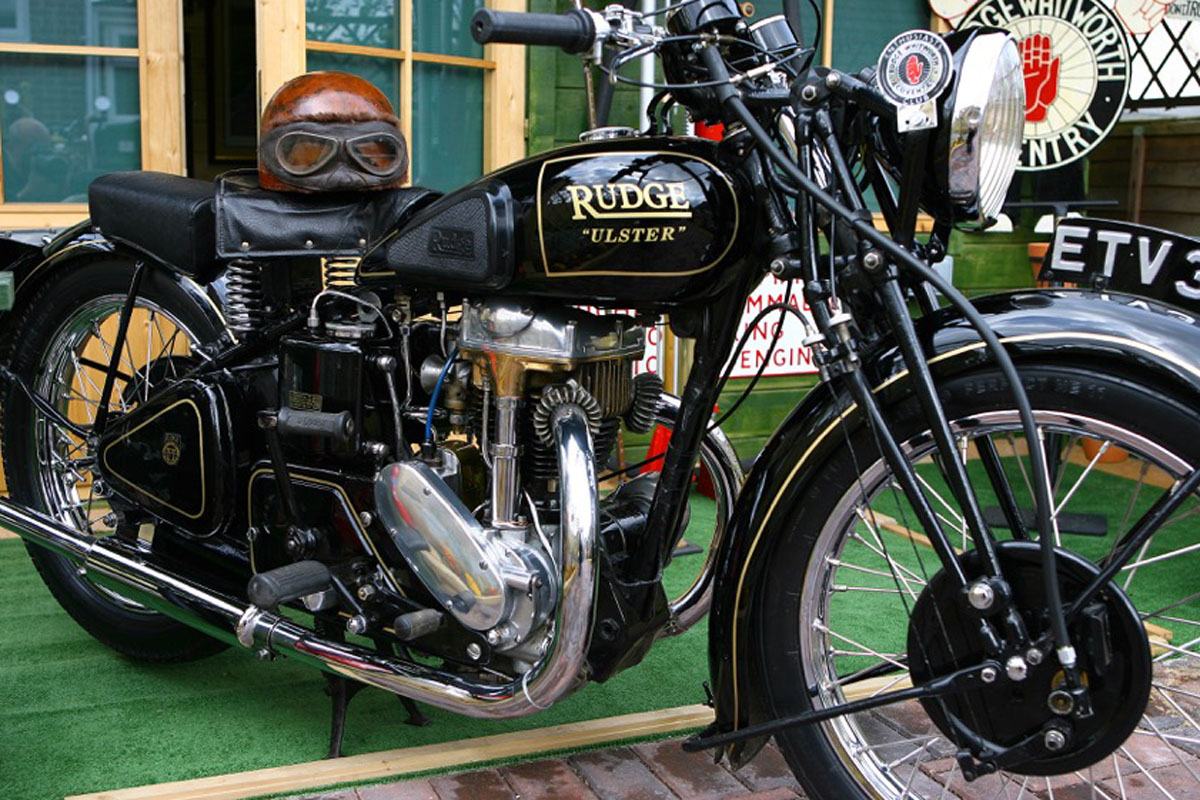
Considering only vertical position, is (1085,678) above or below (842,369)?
below

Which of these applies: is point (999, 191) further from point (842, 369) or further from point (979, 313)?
point (842, 369)

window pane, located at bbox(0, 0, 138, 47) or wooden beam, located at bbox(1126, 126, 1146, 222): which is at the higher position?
window pane, located at bbox(0, 0, 138, 47)

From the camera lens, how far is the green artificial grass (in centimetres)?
239

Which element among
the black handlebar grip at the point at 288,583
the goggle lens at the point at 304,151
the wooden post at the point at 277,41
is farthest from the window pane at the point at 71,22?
the black handlebar grip at the point at 288,583

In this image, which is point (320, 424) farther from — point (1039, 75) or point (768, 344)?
point (1039, 75)

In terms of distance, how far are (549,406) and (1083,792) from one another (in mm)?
1213

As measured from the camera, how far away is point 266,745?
2492 millimetres

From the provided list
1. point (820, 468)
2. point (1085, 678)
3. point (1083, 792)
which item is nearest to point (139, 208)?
point (820, 468)

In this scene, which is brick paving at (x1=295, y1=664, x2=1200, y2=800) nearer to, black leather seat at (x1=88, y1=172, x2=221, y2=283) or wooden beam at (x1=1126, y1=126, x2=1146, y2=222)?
black leather seat at (x1=88, y1=172, x2=221, y2=283)

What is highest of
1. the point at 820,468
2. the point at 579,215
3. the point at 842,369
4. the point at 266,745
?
the point at 579,215

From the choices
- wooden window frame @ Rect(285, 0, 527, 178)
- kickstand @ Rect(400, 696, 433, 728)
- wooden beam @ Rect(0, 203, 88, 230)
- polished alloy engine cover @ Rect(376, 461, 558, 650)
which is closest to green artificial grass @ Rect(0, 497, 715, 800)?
kickstand @ Rect(400, 696, 433, 728)

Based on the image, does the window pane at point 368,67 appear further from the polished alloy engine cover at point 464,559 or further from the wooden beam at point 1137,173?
the wooden beam at point 1137,173

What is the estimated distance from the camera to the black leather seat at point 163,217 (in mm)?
2447

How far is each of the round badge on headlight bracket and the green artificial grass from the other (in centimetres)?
148
